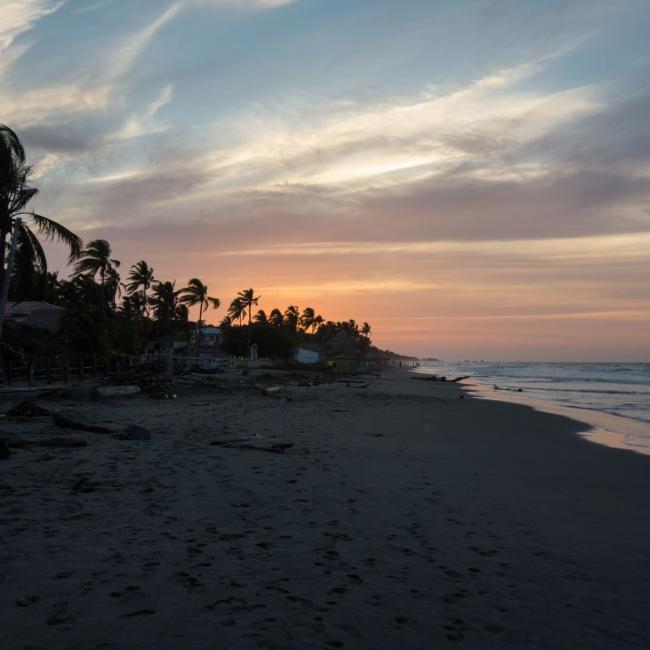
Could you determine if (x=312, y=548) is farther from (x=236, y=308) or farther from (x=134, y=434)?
(x=236, y=308)

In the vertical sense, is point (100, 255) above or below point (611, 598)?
above

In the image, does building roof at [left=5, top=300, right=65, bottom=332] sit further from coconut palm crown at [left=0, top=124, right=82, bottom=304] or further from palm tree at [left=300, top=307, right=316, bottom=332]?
palm tree at [left=300, top=307, right=316, bottom=332]

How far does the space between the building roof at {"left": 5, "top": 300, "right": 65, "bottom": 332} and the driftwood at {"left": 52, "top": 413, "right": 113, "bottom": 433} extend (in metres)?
15.7

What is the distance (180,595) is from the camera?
468cm

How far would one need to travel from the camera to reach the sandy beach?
426 centimetres

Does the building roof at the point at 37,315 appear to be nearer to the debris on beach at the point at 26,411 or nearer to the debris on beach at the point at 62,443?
the debris on beach at the point at 26,411

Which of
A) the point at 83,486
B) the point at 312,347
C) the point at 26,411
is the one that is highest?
Answer: the point at 312,347

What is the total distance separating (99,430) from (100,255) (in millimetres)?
36058

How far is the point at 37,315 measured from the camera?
28.8m

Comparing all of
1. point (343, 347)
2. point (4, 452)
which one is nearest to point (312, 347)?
point (343, 347)

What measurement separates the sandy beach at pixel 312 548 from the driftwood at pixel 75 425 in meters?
0.31

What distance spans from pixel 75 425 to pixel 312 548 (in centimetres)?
963

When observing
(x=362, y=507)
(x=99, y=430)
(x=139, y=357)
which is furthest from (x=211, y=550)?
(x=139, y=357)

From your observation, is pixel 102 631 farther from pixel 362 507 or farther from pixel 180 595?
pixel 362 507
